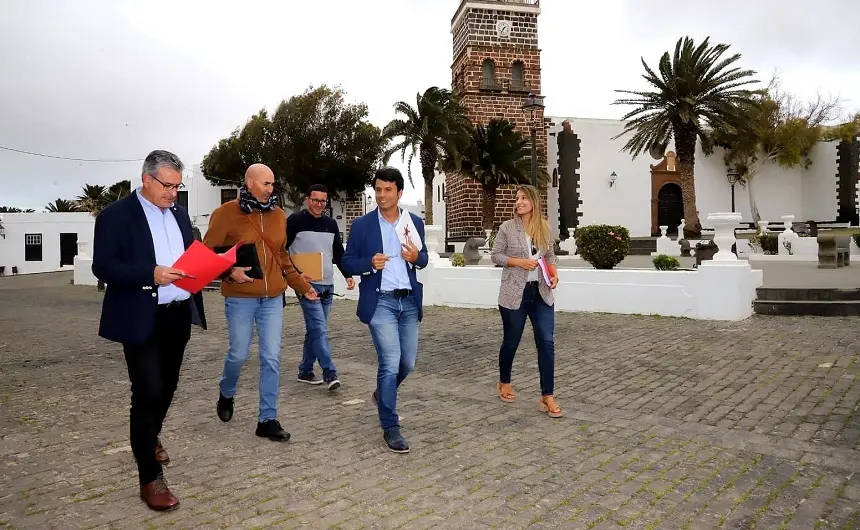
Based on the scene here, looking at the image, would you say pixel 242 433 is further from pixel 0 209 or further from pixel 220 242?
pixel 0 209

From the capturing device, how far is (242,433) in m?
4.46

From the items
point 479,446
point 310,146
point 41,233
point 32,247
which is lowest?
point 479,446

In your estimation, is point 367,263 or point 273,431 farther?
point 273,431

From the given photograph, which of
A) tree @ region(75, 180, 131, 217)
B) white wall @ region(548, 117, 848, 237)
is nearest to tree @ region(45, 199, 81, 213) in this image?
tree @ region(75, 180, 131, 217)

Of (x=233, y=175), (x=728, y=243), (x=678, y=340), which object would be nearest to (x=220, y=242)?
(x=678, y=340)

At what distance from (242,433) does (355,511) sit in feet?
5.23

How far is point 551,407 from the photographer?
4.96 meters

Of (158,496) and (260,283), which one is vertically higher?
(260,283)

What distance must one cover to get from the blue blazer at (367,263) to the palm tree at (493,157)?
2463 centimetres

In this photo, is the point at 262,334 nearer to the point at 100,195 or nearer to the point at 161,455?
the point at 161,455

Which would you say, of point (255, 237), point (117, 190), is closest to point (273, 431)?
point (255, 237)

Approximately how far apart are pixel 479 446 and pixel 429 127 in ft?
81.3

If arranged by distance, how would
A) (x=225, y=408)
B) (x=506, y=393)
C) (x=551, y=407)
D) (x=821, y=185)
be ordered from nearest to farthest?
(x=225, y=408) → (x=551, y=407) → (x=506, y=393) → (x=821, y=185)

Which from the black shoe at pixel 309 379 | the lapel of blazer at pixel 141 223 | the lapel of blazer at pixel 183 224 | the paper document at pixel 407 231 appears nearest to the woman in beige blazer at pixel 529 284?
the paper document at pixel 407 231
